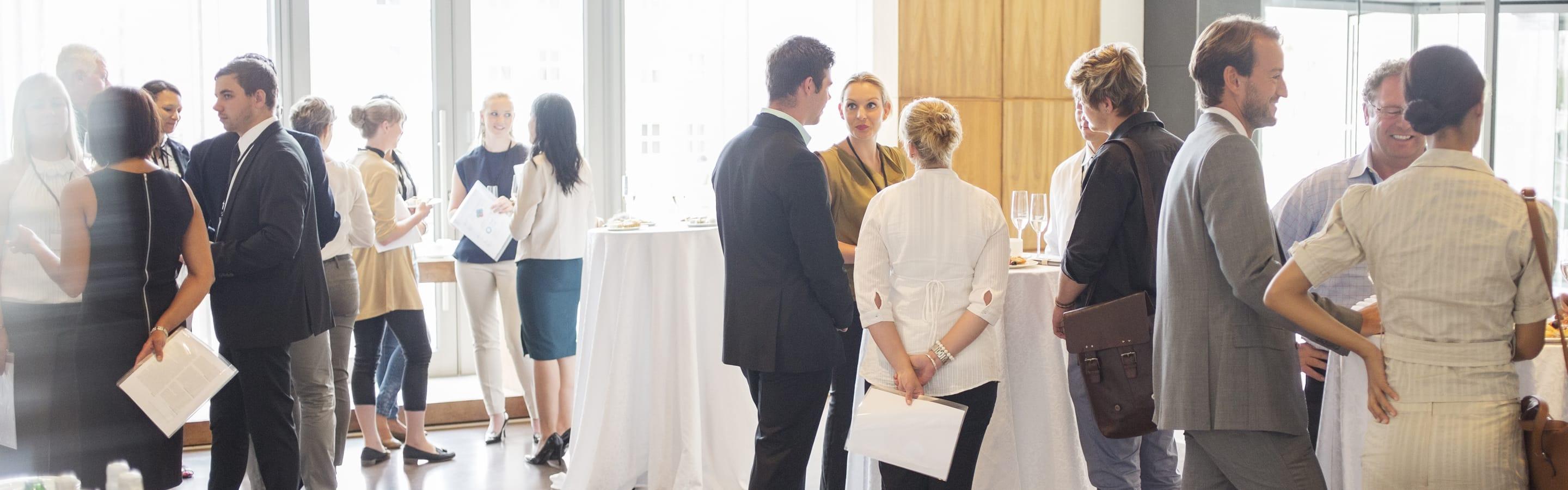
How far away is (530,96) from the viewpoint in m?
6.00

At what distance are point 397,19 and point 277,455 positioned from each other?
3.32 m

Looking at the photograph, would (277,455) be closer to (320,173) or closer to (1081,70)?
(320,173)

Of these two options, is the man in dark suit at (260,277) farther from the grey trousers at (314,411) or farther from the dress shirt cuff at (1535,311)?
the dress shirt cuff at (1535,311)

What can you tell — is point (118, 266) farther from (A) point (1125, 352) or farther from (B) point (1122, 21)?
(B) point (1122, 21)

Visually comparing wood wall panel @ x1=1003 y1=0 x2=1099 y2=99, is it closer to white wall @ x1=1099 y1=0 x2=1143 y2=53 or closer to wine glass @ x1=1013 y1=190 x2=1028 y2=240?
white wall @ x1=1099 y1=0 x2=1143 y2=53

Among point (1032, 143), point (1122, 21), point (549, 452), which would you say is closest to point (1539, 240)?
point (549, 452)

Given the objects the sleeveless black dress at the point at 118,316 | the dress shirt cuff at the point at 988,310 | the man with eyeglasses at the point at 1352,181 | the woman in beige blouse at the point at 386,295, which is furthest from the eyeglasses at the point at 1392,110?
the woman in beige blouse at the point at 386,295

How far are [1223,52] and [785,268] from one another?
42.8 inches

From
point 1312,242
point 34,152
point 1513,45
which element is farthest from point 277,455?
point 1513,45

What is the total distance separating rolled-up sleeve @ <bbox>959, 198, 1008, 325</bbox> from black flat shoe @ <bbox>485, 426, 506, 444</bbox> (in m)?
3.01

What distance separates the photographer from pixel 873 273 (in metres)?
2.56

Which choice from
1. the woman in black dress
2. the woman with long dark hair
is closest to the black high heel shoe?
the woman with long dark hair

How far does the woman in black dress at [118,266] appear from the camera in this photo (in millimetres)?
2707

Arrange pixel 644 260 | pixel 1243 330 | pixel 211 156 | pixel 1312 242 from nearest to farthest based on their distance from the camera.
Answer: pixel 1312 242
pixel 1243 330
pixel 211 156
pixel 644 260
